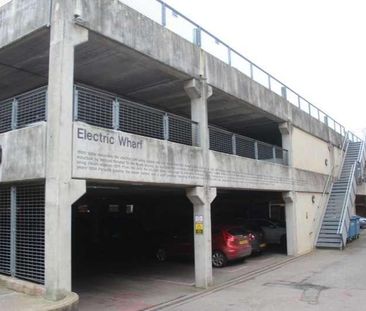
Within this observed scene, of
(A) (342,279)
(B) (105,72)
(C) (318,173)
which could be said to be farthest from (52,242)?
(C) (318,173)

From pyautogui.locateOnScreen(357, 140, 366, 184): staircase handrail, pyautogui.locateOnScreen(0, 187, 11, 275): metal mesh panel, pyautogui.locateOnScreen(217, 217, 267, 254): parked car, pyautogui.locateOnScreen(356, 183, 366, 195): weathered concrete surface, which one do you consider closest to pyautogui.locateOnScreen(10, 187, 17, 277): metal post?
pyautogui.locateOnScreen(0, 187, 11, 275): metal mesh panel

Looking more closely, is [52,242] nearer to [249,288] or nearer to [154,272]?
[249,288]

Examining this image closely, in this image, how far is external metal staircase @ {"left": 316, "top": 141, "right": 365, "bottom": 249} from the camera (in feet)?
73.7

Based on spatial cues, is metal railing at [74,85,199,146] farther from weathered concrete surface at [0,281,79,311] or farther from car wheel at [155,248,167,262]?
car wheel at [155,248,167,262]

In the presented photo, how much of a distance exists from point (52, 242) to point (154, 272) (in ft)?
25.4

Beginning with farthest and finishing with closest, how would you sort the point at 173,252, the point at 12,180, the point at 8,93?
the point at 173,252 < the point at 8,93 < the point at 12,180

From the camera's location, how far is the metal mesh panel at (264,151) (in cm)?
1859

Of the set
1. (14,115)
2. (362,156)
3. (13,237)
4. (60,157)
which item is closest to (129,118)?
(14,115)

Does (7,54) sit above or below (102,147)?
above

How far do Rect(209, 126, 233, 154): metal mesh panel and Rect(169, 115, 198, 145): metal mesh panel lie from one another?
179 cm

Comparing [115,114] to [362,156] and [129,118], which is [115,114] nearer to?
[129,118]

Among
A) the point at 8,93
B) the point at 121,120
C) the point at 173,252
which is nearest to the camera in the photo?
the point at 121,120

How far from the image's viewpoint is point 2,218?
10.6 meters

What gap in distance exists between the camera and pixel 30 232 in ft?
31.9
